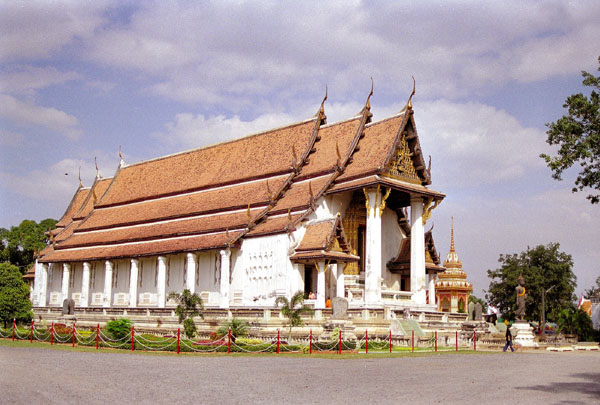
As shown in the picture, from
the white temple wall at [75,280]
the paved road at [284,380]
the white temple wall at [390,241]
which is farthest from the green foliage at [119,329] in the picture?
the white temple wall at [75,280]

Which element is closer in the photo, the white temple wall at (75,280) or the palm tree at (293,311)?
the palm tree at (293,311)

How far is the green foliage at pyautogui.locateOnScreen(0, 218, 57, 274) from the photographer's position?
59.2 meters

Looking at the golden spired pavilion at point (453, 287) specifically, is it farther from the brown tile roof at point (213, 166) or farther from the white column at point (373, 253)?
the white column at point (373, 253)

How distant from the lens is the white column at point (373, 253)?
2842cm

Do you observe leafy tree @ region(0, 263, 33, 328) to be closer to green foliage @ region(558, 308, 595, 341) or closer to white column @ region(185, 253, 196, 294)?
white column @ region(185, 253, 196, 294)

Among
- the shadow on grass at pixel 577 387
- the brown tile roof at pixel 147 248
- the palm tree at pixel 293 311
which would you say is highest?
the brown tile roof at pixel 147 248

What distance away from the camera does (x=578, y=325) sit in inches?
1567

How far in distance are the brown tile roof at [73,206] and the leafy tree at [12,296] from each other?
17.3 meters

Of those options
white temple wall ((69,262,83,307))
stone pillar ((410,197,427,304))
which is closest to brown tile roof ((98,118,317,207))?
white temple wall ((69,262,83,307))

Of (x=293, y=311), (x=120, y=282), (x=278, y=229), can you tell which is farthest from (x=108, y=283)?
(x=293, y=311)

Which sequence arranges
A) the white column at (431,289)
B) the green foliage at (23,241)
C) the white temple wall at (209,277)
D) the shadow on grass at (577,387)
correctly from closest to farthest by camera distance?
the shadow on grass at (577,387) → the white temple wall at (209,277) → the white column at (431,289) → the green foliage at (23,241)

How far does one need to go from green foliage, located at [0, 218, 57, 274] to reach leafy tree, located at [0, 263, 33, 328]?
29.0 metres

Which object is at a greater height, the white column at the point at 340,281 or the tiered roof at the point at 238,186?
the tiered roof at the point at 238,186

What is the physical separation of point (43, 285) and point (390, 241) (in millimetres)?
21972
